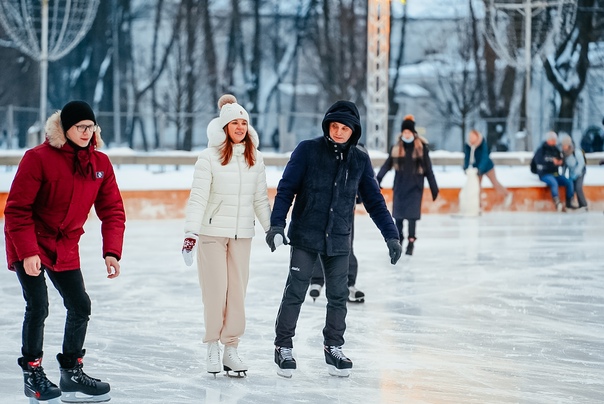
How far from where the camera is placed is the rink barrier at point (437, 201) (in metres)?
17.7

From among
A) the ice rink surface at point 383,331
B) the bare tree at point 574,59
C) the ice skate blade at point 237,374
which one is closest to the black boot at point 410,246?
the ice rink surface at point 383,331

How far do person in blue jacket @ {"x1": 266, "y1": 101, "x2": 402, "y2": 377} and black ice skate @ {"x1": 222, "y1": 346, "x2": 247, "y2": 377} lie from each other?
22 cm

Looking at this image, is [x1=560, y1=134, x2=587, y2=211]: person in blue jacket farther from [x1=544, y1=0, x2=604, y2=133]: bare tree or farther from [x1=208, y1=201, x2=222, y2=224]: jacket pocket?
[x1=208, y1=201, x2=222, y2=224]: jacket pocket

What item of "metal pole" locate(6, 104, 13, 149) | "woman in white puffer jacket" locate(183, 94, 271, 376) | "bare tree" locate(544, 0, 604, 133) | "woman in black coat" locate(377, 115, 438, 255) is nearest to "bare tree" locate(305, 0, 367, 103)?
"bare tree" locate(544, 0, 604, 133)

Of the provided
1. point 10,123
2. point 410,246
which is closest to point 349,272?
point 410,246

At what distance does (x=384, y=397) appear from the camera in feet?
18.8

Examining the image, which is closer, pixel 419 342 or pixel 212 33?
pixel 419 342

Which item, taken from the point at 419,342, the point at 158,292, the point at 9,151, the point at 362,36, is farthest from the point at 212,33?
the point at 419,342

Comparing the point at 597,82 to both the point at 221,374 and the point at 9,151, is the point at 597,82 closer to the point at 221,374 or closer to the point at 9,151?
the point at 9,151

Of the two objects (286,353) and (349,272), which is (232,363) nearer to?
(286,353)

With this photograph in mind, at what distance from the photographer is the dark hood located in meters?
6.11

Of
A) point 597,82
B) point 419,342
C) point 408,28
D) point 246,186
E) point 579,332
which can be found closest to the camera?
point 246,186

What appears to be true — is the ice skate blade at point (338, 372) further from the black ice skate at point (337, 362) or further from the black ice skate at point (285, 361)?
the black ice skate at point (285, 361)

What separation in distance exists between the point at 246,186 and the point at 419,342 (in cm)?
191
